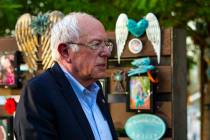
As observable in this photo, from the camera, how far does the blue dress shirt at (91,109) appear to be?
234 centimetres

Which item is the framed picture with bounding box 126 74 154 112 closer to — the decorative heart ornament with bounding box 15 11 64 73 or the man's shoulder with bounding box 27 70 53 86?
the decorative heart ornament with bounding box 15 11 64 73

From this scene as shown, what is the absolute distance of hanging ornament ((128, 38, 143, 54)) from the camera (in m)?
3.92

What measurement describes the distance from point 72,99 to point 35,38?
7.48ft

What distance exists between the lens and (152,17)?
152 inches

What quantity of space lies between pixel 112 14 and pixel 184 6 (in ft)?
3.10

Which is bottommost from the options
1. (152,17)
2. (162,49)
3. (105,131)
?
(105,131)

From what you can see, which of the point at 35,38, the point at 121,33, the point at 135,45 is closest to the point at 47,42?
the point at 35,38

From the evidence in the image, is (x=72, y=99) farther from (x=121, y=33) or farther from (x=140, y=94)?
(x=121, y=33)

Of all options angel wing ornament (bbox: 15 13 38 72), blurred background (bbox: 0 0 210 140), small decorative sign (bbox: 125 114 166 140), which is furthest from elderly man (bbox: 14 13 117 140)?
blurred background (bbox: 0 0 210 140)

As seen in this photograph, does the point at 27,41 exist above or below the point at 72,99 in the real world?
above

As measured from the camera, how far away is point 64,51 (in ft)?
7.95

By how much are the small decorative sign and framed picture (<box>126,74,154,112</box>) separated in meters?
0.06

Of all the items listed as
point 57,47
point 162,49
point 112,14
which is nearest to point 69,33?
point 57,47

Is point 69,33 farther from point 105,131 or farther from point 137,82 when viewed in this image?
point 137,82
